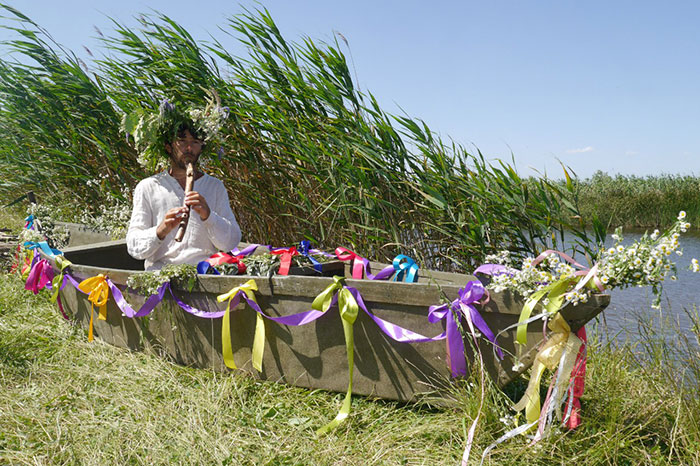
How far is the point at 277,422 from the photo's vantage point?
2705 millimetres

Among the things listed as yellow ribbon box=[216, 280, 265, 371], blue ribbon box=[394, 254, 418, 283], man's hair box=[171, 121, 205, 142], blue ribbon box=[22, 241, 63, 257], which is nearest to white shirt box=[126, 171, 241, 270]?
man's hair box=[171, 121, 205, 142]

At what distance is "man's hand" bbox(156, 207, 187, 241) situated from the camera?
315 cm

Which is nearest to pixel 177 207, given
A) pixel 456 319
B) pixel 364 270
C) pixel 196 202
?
pixel 196 202

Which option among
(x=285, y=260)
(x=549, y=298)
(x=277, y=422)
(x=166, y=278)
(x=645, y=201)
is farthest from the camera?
(x=645, y=201)

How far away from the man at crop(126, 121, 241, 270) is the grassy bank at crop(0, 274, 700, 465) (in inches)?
25.7

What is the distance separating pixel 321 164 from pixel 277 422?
7.46ft

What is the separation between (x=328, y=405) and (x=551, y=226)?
1.87 metres

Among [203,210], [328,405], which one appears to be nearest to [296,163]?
[203,210]

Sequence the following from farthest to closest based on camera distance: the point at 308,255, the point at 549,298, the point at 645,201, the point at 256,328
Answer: the point at 645,201 < the point at 308,255 < the point at 256,328 < the point at 549,298

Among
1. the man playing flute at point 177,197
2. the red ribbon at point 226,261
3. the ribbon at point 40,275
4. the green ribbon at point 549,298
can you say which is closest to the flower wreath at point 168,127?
the man playing flute at point 177,197

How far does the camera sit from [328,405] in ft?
9.26

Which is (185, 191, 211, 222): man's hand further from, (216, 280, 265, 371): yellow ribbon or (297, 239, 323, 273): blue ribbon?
(297, 239, 323, 273): blue ribbon

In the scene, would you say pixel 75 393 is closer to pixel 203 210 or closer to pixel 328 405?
pixel 203 210

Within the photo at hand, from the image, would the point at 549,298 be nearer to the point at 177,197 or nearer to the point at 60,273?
the point at 177,197
